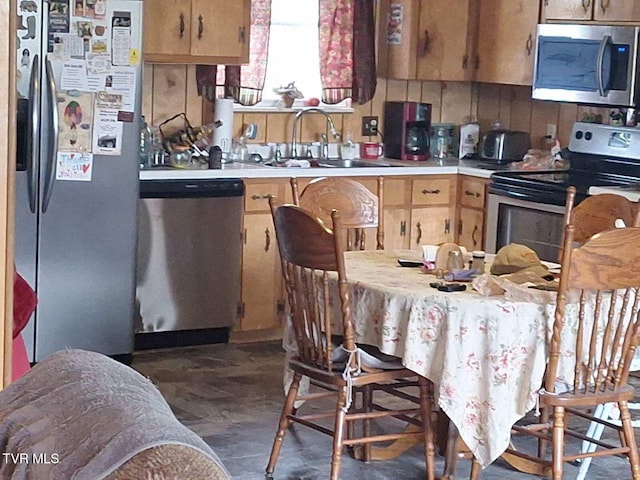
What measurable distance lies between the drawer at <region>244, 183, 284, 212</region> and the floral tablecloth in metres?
2.19

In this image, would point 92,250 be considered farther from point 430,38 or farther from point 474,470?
point 430,38

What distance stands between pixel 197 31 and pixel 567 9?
74.3 inches

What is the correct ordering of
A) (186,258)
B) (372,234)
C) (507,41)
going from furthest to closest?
(507,41)
(372,234)
(186,258)

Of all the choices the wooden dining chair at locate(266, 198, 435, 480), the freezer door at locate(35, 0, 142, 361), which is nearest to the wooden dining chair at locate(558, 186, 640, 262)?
the wooden dining chair at locate(266, 198, 435, 480)

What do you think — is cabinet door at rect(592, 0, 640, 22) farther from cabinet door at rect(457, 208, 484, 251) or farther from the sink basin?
the sink basin

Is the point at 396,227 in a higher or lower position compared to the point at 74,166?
lower

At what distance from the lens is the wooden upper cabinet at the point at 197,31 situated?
552 centimetres

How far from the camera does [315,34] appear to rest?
21.4 ft

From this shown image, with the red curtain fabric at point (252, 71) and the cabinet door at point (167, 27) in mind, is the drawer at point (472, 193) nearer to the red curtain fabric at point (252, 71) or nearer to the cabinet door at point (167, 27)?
the red curtain fabric at point (252, 71)

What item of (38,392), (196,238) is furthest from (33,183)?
(38,392)

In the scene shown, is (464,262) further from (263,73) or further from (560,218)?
(263,73)

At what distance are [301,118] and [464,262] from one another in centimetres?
259

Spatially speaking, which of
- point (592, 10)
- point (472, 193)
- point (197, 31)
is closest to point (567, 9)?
point (592, 10)

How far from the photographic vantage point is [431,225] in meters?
6.32
